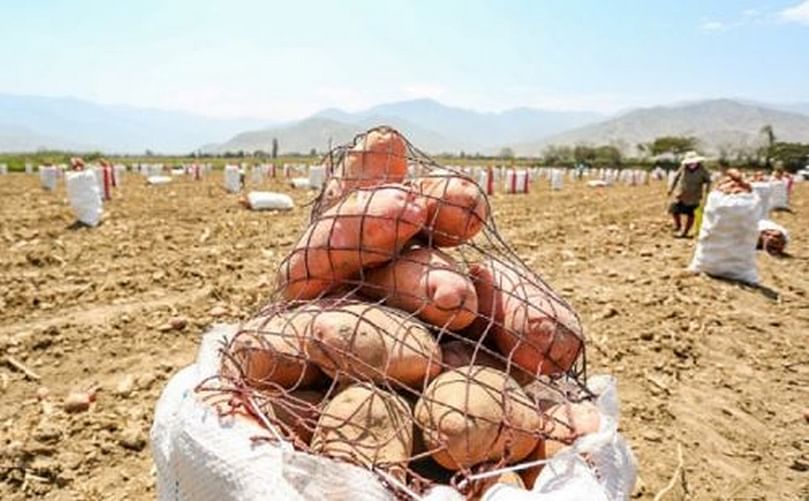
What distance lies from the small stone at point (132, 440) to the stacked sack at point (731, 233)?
638 cm

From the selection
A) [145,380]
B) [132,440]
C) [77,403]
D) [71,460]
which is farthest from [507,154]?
[71,460]

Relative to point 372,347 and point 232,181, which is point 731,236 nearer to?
point 372,347

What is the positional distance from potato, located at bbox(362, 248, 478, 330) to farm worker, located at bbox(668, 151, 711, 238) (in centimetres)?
905

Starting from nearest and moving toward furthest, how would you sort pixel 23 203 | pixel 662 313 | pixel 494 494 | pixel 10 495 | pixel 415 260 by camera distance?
pixel 494 494 < pixel 415 260 < pixel 10 495 < pixel 662 313 < pixel 23 203

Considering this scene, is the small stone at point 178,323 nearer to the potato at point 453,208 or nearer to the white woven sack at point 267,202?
the potato at point 453,208

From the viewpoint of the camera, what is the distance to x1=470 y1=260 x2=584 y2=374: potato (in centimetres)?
196

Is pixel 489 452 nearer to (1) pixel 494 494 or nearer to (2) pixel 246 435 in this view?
(1) pixel 494 494

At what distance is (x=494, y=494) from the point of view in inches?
56.6

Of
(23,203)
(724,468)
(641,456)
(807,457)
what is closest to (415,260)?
(641,456)

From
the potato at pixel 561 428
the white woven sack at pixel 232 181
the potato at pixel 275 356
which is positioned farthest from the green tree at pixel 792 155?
the potato at pixel 275 356

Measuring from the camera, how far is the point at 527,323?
6.44 ft

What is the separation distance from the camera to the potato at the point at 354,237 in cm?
198

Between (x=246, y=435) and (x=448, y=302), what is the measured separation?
66 centimetres

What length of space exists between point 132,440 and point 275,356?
2.10 m
